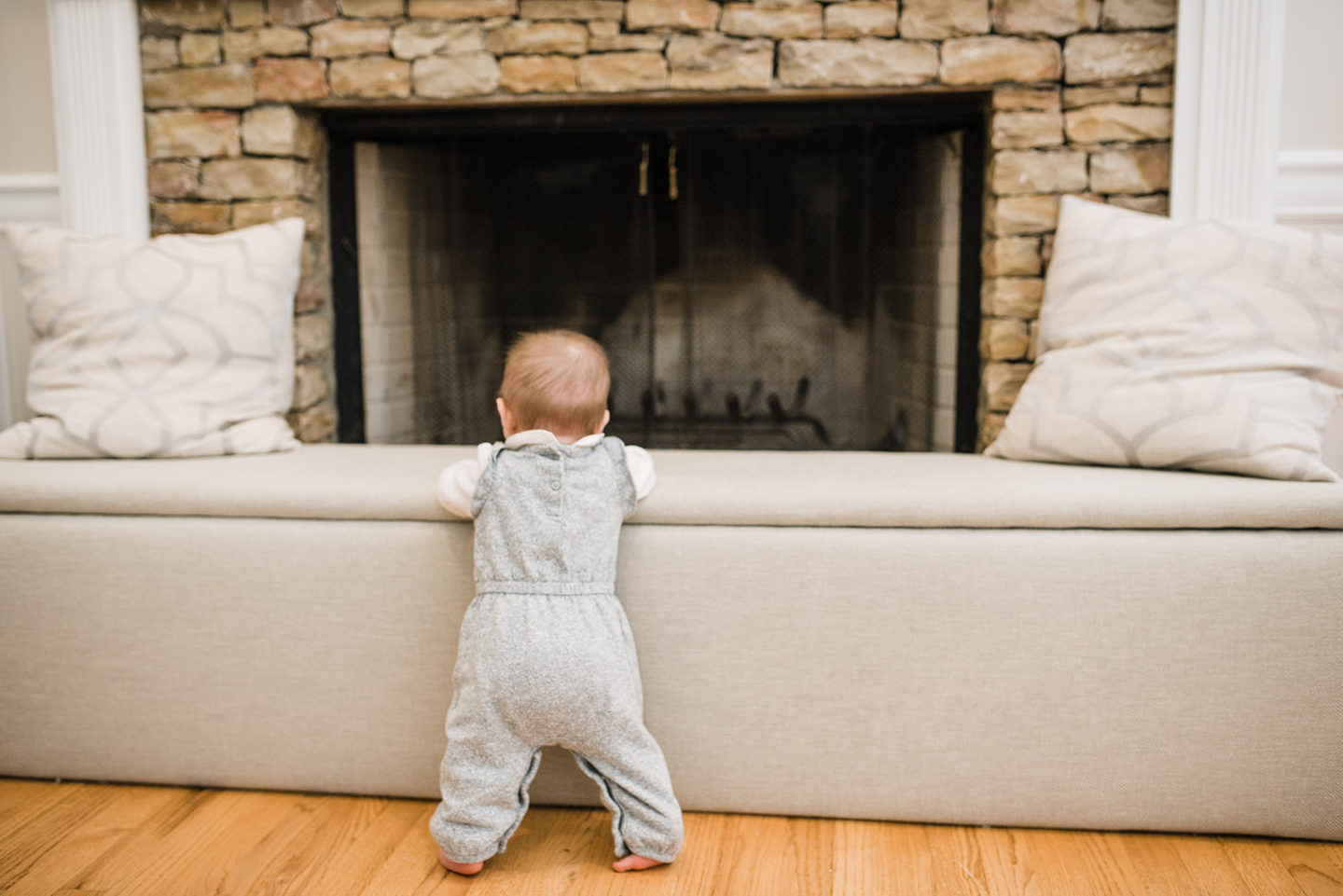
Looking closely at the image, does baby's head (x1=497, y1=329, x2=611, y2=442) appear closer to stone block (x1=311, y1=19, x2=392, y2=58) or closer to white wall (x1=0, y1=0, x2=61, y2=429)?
stone block (x1=311, y1=19, x2=392, y2=58)

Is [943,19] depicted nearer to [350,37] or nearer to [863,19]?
[863,19]

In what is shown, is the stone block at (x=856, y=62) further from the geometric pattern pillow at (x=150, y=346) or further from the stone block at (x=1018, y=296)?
the geometric pattern pillow at (x=150, y=346)

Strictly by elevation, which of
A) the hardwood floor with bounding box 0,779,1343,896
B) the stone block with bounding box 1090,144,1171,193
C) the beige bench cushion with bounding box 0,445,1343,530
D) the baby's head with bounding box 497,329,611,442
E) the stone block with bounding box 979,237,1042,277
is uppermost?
the stone block with bounding box 1090,144,1171,193

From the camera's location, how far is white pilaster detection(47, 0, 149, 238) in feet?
6.55

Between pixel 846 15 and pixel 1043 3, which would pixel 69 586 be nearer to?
pixel 846 15

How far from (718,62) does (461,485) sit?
1.00m

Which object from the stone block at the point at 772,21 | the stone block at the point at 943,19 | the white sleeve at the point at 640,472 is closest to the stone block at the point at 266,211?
the stone block at the point at 772,21

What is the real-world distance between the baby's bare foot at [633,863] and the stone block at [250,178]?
4.73ft

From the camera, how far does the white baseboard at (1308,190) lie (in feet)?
6.14

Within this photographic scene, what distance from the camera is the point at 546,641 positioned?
1.28m

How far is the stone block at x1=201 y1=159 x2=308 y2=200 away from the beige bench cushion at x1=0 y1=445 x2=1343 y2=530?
2.07 feet

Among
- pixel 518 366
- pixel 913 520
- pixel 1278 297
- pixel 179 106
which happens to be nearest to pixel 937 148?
pixel 1278 297

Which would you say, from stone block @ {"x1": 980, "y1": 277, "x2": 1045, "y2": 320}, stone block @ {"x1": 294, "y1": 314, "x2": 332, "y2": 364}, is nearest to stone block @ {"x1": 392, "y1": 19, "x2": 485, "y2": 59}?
stone block @ {"x1": 294, "y1": 314, "x2": 332, "y2": 364}

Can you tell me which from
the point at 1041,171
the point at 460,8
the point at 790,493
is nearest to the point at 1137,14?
the point at 1041,171
